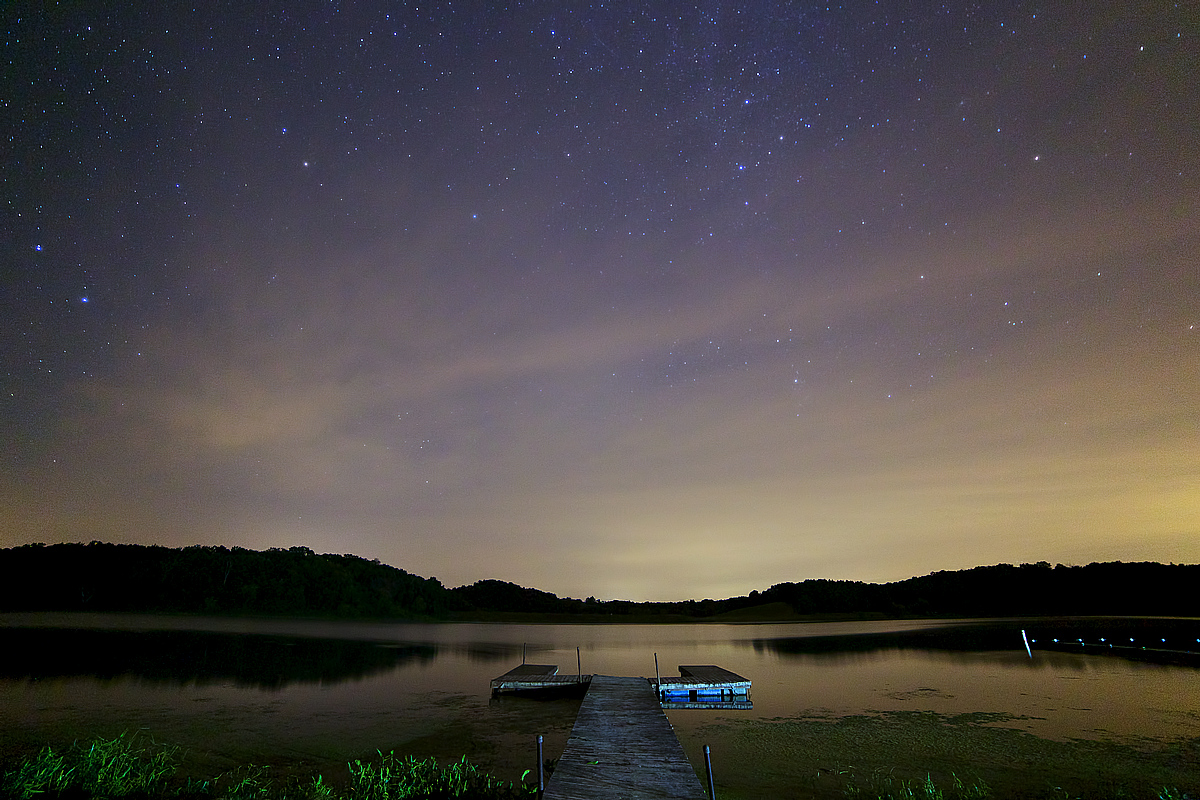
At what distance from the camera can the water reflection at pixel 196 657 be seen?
2897cm

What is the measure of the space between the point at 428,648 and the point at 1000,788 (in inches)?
1898

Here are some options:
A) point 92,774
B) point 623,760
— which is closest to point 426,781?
point 623,760

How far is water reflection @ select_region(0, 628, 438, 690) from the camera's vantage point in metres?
29.0

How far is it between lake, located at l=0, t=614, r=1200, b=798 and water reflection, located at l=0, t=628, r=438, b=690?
0.76 feet

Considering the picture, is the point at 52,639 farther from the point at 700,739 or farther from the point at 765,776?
the point at 765,776

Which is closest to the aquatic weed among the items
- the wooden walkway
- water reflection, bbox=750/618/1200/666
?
the wooden walkway

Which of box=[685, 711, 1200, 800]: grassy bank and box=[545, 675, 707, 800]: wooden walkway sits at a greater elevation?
box=[545, 675, 707, 800]: wooden walkway

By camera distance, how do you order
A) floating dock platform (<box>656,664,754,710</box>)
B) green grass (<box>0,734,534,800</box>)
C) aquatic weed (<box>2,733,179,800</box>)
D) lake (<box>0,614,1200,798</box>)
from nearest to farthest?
aquatic weed (<box>2,733,179,800</box>) < green grass (<box>0,734,534,800</box>) < lake (<box>0,614,1200,798</box>) < floating dock platform (<box>656,664,754,710</box>)

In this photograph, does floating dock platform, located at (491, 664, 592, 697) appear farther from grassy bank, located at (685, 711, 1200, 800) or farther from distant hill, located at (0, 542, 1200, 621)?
distant hill, located at (0, 542, 1200, 621)

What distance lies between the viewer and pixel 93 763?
11.3 meters

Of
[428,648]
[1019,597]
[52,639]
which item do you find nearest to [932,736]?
[428,648]

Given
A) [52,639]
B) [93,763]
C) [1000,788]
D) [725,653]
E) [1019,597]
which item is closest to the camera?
[93,763]

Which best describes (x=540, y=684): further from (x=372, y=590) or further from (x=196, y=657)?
(x=372, y=590)

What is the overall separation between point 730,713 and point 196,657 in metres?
34.2
